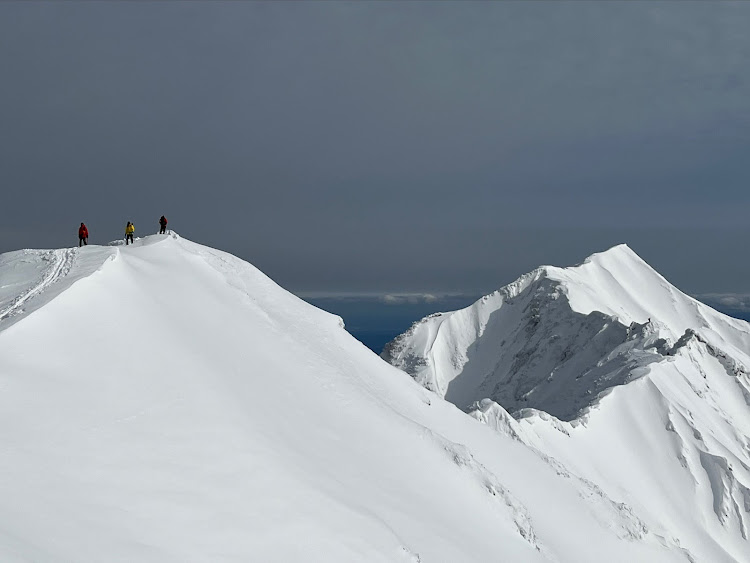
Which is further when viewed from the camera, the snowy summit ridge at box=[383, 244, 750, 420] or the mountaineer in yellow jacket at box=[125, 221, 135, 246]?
the snowy summit ridge at box=[383, 244, 750, 420]

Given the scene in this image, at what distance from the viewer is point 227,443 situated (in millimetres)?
22656

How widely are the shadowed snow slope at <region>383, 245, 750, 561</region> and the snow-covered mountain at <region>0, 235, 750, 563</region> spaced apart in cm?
1750

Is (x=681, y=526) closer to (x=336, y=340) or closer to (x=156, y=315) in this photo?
(x=336, y=340)

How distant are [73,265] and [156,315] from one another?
7106 mm

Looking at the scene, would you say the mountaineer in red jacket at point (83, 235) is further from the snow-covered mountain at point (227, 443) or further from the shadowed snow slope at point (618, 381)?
the shadowed snow slope at point (618, 381)

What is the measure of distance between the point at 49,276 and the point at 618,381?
8539 cm

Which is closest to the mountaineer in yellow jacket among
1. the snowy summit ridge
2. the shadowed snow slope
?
the shadowed snow slope

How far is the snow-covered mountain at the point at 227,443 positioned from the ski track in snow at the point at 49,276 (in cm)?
24

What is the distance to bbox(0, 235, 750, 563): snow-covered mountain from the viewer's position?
1761 cm

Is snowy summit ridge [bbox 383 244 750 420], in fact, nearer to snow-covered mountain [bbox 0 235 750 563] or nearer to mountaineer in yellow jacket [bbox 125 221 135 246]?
snow-covered mountain [bbox 0 235 750 563]

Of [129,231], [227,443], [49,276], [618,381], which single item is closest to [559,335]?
[618,381]

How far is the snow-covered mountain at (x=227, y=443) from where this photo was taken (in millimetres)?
17609

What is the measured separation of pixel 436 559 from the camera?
2481 centimetres

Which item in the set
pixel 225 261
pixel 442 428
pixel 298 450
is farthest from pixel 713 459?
pixel 298 450
